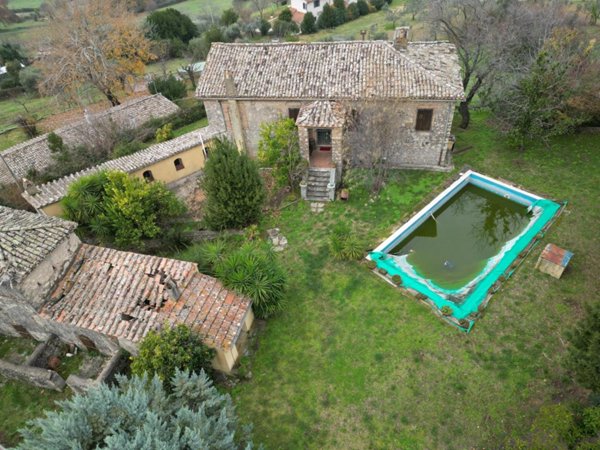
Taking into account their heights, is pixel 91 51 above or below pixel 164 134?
above

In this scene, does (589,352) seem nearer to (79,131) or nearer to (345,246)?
(345,246)

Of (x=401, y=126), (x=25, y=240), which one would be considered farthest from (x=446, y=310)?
(x=25, y=240)

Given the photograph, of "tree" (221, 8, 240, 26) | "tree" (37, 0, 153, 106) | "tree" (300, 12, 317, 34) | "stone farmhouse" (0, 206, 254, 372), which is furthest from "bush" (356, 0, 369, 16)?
"stone farmhouse" (0, 206, 254, 372)

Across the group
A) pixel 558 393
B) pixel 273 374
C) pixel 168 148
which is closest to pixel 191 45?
pixel 168 148

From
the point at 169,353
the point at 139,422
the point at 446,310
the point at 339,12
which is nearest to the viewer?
the point at 139,422

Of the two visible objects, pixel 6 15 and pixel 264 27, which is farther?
pixel 6 15

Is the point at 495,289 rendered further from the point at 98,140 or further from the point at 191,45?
the point at 191,45
